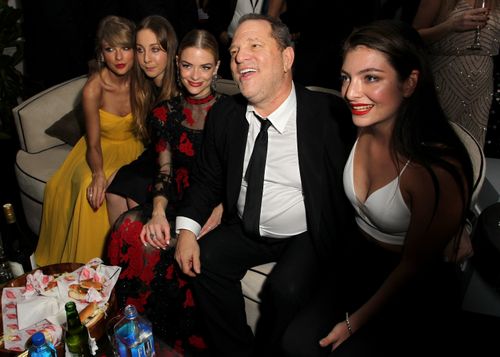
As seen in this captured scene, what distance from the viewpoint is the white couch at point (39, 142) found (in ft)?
8.50

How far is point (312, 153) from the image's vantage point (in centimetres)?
174

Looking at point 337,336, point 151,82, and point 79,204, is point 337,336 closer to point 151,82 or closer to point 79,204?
point 79,204

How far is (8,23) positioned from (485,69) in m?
3.29

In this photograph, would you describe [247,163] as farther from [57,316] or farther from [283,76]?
[57,316]

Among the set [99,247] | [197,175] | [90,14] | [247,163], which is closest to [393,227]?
[247,163]


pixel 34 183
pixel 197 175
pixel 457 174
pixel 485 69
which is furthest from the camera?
pixel 34 183

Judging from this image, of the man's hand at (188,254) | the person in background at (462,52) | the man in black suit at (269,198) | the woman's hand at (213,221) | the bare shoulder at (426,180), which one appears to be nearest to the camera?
the bare shoulder at (426,180)

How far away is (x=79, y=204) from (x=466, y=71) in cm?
202

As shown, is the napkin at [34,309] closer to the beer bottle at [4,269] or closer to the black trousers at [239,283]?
the beer bottle at [4,269]

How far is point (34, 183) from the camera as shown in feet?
8.39

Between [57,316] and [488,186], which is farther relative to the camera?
[488,186]

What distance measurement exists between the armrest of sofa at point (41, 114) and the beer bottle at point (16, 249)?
87 cm

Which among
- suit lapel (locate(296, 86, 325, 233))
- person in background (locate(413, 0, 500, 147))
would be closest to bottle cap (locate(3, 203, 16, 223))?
suit lapel (locate(296, 86, 325, 233))

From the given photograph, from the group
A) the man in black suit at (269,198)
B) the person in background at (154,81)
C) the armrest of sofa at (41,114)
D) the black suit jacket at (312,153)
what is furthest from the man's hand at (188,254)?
the armrest of sofa at (41,114)
